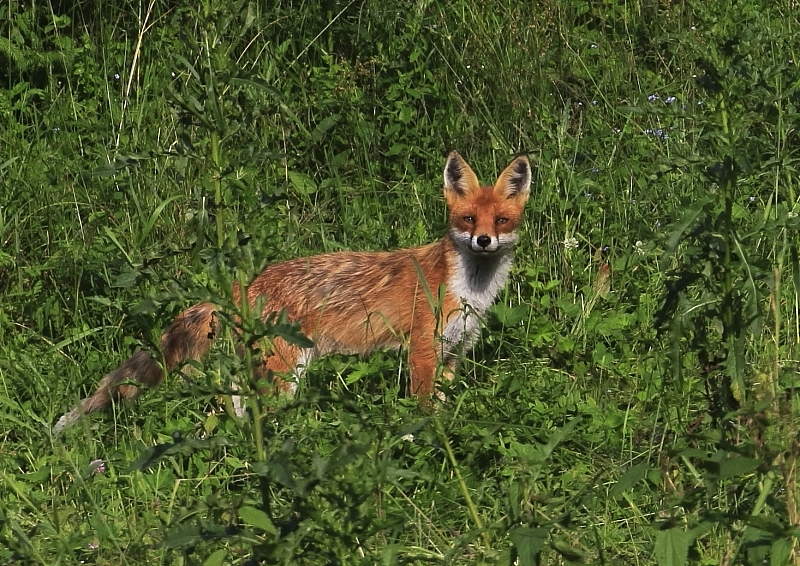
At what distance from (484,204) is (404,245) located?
0.74 meters

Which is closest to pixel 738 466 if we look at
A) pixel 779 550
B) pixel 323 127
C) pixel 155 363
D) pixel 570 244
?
pixel 779 550

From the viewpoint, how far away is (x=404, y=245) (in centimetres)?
685

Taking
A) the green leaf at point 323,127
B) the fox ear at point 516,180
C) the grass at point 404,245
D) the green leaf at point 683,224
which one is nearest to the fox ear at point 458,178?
the fox ear at point 516,180

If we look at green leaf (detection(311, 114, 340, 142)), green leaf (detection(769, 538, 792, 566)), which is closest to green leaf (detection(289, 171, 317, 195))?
green leaf (detection(311, 114, 340, 142))

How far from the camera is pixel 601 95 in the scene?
7.05 metres

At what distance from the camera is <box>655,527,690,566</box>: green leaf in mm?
2812

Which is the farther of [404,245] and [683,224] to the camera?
[404,245]

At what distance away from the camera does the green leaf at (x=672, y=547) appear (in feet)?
9.23

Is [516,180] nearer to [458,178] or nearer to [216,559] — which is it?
[458,178]

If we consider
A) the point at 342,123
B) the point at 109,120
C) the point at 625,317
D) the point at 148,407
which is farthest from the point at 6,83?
the point at 625,317

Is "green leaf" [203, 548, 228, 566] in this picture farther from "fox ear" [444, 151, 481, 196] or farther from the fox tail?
"fox ear" [444, 151, 481, 196]

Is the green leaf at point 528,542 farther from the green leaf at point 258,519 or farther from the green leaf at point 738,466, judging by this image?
the green leaf at point 258,519

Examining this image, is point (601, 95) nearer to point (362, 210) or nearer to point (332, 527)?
point (362, 210)

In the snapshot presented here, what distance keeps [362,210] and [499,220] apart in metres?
0.96
